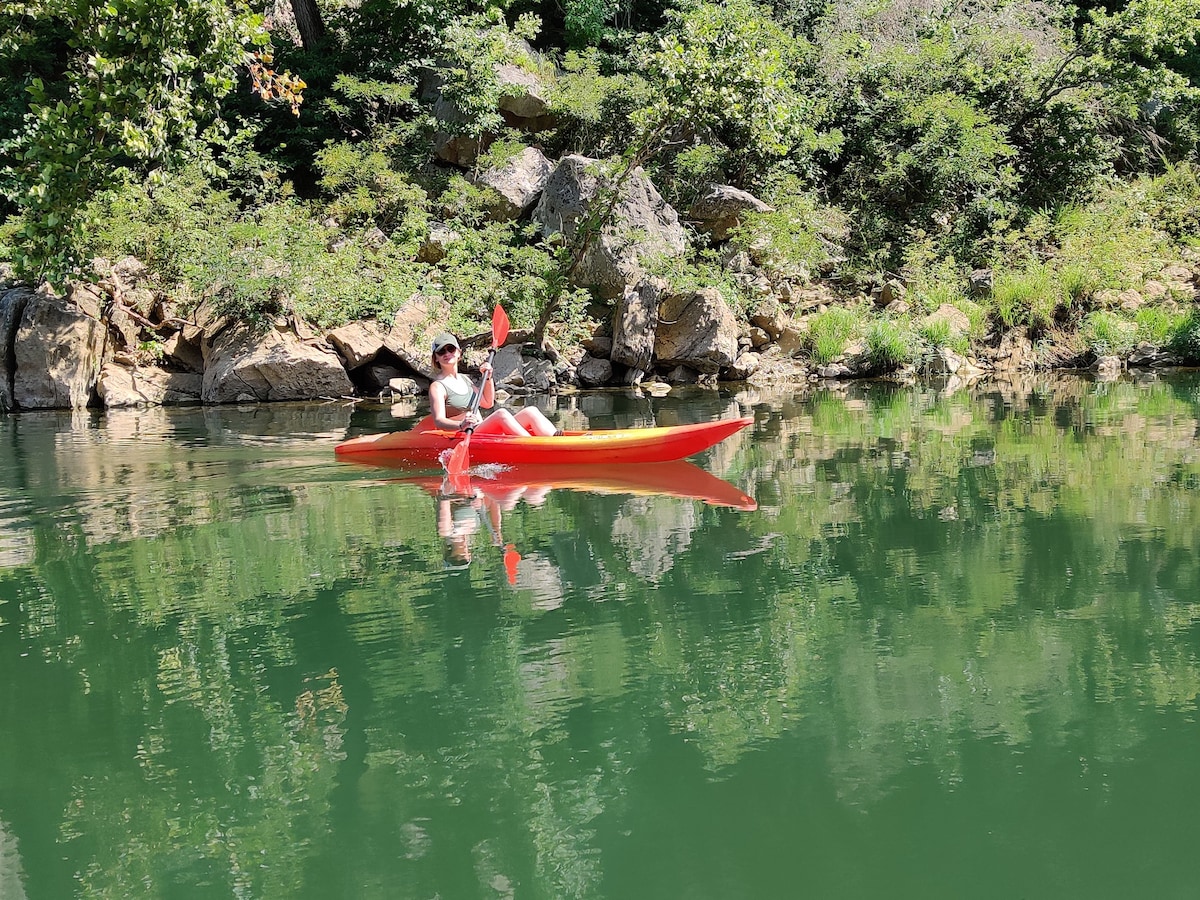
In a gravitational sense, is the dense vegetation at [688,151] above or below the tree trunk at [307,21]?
below

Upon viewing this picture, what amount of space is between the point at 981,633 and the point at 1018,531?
1.65 m

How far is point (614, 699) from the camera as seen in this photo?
308 centimetres

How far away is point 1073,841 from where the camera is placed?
2.26 meters

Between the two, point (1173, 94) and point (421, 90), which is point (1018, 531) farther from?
point (1173, 94)

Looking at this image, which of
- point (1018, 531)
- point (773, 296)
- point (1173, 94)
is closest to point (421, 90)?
point (773, 296)

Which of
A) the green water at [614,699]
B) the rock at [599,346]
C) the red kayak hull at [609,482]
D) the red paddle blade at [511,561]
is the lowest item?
the green water at [614,699]

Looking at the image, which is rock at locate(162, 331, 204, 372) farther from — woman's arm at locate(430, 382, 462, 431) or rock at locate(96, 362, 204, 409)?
woman's arm at locate(430, 382, 462, 431)

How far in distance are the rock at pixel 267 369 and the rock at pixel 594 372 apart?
131 inches

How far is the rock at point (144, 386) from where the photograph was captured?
43.7ft

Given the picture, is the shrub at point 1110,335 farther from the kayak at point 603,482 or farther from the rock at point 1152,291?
the kayak at point 603,482

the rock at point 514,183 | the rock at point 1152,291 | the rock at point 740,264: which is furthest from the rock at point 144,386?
the rock at point 1152,291

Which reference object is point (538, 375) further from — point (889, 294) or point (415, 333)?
point (889, 294)

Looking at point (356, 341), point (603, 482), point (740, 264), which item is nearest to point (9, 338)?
point (356, 341)

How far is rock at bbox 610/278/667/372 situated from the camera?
15.1 m
